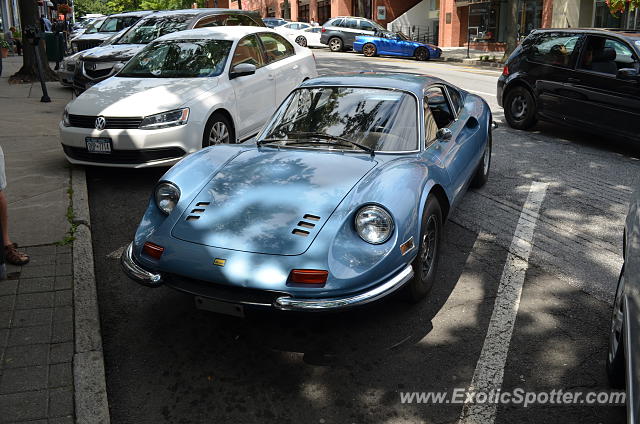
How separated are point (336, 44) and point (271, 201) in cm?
2936

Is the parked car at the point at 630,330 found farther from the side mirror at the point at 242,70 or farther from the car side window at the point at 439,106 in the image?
the side mirror at the point at 242,70

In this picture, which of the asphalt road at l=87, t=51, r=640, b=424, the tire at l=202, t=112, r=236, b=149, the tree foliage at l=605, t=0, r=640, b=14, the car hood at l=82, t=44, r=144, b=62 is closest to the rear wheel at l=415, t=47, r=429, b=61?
the tree foliage at l=605, t=0, r=640, b=14

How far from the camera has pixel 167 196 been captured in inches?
171

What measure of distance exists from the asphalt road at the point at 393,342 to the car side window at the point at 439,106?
1015mm

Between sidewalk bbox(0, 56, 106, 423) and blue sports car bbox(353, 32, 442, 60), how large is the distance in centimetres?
2116

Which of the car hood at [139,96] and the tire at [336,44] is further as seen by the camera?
the tire at [336,44]

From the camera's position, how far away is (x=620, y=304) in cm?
318

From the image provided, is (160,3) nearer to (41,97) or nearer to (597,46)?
(41,97)

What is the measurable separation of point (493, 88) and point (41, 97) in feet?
34.2

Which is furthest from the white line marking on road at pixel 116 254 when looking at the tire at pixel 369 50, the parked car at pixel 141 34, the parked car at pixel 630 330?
the tire at pixel 369 50

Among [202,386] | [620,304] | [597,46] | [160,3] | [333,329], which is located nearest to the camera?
[620,304]

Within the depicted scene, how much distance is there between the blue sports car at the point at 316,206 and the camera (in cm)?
364

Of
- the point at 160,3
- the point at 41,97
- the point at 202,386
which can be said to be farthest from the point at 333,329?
the point at 160,3

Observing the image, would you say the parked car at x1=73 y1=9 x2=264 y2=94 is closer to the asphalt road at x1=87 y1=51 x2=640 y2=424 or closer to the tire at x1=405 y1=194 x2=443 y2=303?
the asphalt road at x1=87 y1=51 x2=640 y2=424
